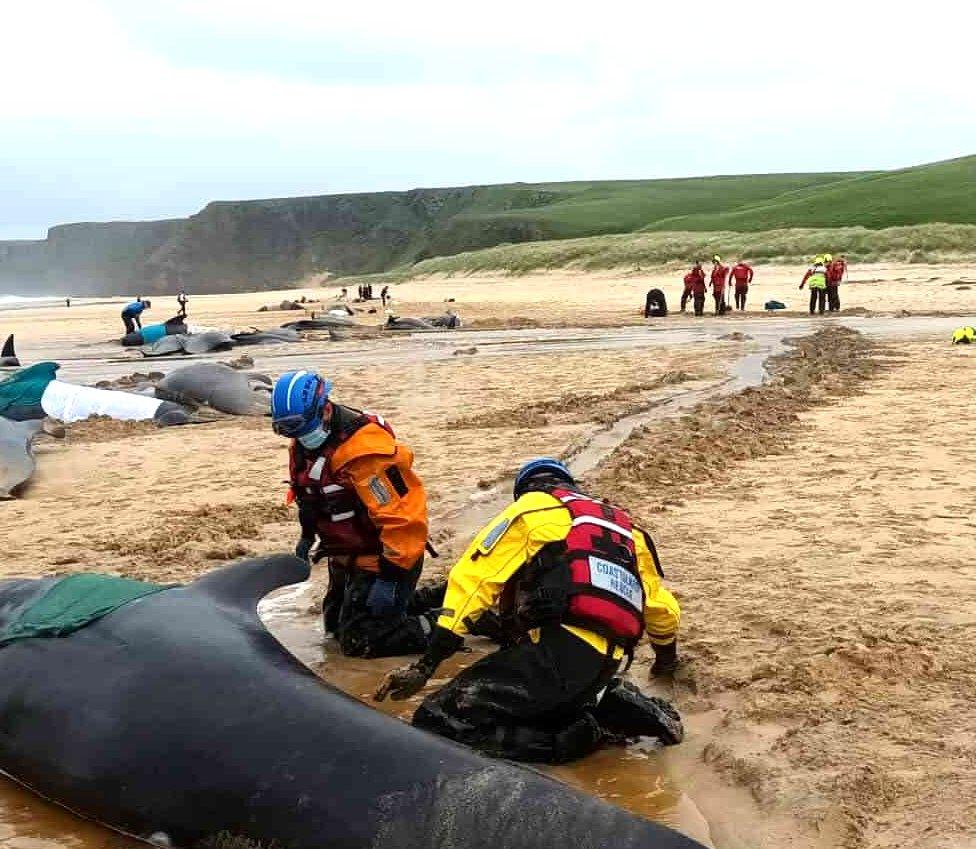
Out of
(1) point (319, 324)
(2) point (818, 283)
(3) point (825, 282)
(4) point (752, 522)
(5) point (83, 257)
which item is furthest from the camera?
(5) point (83, 257)

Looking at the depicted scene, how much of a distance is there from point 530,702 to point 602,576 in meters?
0.58

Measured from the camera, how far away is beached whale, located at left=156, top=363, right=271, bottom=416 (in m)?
14.9

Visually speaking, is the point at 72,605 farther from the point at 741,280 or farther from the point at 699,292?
the point at 741,280

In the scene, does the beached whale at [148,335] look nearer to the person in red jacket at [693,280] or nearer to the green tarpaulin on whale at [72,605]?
the person in red jacket at [693,280]

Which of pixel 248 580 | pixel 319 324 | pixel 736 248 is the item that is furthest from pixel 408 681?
pixel 736 248

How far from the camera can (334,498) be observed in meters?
6.28

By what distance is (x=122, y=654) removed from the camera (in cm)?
468

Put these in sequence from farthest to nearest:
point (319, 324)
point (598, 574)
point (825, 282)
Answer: point (319, 324) → point (825, 282) → point (598, 574)

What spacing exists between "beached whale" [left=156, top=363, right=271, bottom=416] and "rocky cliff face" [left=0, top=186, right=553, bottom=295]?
124 meters

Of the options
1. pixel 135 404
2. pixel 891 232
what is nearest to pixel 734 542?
pixel 135 404

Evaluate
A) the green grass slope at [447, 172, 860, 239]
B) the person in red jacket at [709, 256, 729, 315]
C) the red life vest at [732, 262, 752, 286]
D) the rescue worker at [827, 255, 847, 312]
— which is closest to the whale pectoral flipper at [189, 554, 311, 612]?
the rescue worker at [827, 255, 847, 312]

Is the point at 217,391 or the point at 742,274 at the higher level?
the point at 217,391

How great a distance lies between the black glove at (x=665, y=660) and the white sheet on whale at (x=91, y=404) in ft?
33.4

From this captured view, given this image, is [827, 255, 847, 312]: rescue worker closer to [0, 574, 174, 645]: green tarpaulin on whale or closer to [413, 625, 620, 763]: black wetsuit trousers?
[413, 625, 620, 763]: black wetsuit trousers
